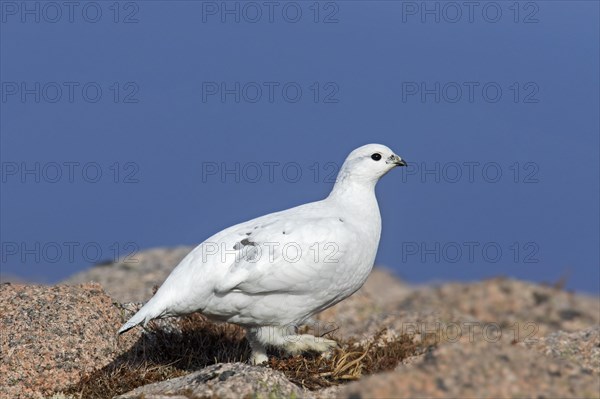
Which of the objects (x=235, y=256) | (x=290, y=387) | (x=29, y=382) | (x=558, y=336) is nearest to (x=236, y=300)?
(x=235, y=256)

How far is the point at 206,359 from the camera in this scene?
8320mm

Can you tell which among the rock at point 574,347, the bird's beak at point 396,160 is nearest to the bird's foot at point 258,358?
the bird's beak at point 396,160

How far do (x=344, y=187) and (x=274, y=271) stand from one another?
4.52 ft

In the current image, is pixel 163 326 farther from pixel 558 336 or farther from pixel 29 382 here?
pixel 558 336

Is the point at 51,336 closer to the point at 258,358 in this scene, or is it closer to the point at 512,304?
the point at 258,358

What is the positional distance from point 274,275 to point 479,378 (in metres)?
2.53

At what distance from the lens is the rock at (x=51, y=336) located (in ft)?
25.3

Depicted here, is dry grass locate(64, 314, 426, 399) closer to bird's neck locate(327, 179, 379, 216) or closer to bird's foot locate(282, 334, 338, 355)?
bird's foot locate(282, 334, 338, 355)

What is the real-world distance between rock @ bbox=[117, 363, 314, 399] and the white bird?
0.68 m

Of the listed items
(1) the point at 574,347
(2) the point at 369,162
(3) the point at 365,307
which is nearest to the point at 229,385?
(2) the point at 369,162

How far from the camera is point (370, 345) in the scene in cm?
809

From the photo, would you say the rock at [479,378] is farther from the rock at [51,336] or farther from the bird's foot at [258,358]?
the rock at [51,336]

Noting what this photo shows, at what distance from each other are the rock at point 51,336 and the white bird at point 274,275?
1025mm

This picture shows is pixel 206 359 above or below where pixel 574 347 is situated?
above
